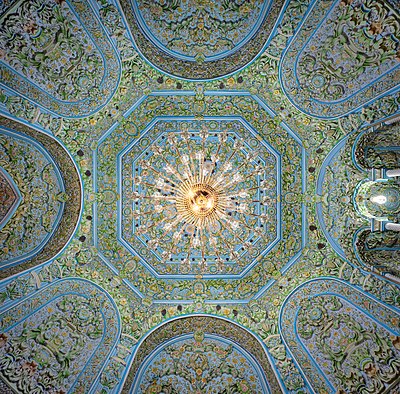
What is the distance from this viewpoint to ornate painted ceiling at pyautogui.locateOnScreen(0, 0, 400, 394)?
20.0 feet

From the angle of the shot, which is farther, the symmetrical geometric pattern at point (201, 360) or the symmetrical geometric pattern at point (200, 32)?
the symmetrical geometric pattern at point (201, 360)

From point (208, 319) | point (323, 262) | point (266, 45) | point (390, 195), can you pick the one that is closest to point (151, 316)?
point (208, 319)

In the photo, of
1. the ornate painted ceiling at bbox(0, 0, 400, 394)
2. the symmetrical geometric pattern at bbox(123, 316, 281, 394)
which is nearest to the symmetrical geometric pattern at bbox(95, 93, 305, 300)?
the ornate painted ceiling at bbox(0, 0, 400, 394)

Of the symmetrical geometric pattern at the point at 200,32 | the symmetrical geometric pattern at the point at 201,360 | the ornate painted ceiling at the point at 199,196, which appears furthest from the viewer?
the symmetrical geometric pattern at the point at 201,360

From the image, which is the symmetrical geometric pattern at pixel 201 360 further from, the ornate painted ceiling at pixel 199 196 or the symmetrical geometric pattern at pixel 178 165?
the symmetrical geometric pattern at pixel 178 165

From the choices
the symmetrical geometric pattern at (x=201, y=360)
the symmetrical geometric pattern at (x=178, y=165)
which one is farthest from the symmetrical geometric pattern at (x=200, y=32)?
the symmetrical geometric pattern at (x=201, y=360)

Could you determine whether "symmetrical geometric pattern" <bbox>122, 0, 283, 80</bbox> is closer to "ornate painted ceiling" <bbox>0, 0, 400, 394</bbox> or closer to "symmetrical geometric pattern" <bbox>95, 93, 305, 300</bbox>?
"ornate painted ceiling" <bbox>0, 0, 400, 394</bbox>

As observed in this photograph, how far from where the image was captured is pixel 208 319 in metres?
8.14

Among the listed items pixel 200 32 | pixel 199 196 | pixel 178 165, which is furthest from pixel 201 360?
pixel 200 32

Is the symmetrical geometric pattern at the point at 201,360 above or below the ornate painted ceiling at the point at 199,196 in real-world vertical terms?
below

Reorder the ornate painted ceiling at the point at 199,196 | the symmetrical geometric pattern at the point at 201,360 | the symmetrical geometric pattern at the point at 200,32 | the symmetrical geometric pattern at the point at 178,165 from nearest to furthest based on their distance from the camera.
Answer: the ornate painted ceiling at the point at 199,196 → the symmetrical geometric pattern at the point at 200,32 → the symmetrical geometric pattern at the point at 201,360 → the symmetrical geometric pattern at the point at 178,165

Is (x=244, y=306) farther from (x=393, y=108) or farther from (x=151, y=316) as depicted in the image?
(x=393, y=108)

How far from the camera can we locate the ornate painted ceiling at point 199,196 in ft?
20.0

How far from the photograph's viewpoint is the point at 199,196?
646 cm
